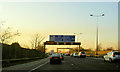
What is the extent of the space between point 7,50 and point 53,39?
50.0 meters

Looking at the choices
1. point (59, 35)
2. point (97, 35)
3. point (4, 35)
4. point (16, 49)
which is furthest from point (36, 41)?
point (16, 49)

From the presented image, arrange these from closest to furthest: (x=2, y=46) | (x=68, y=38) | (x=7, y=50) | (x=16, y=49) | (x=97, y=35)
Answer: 1. (x=2, y=46)
2. (x=7, y=50)
3. (x=16, y=49)
4. (x=97, y=35)
5. (x=68, y=38)

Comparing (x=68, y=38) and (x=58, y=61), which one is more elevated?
(x=68, y=38)

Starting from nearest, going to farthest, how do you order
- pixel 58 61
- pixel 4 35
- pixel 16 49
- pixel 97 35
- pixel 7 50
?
1. pixel 7 50
2. pixel 58 61
3. pixel 16 49
4. pixel 4 35
5. pixel 97 35

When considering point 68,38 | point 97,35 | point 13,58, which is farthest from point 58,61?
point 68,38

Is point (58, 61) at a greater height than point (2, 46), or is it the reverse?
point (2, 46)

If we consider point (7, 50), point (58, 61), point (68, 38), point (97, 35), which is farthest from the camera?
point (68, 38)

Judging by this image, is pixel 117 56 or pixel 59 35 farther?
pixel 59 35

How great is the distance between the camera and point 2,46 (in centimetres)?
2608

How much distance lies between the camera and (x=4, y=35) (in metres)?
47.0

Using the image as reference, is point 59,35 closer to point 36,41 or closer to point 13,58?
point 36,41

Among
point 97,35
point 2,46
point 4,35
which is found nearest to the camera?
point 2,46

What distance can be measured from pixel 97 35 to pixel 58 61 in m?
32.0

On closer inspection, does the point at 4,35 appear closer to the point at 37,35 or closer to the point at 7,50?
the point at 7,50
